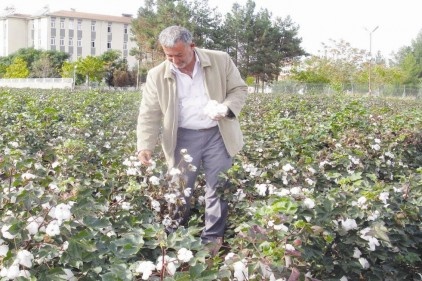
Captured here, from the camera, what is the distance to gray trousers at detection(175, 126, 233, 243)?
3.44 metres

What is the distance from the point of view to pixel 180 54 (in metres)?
3.13

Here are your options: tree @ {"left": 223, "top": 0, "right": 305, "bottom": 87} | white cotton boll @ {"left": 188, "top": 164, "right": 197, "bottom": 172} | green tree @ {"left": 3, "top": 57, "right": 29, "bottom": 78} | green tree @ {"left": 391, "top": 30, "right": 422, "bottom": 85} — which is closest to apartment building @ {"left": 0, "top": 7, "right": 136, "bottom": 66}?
green tree @ {"left": 3, "top": 57, "right": 29, "bottom": 78}

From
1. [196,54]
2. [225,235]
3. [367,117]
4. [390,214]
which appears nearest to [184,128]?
[196,54]

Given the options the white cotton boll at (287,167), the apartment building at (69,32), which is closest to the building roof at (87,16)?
the apartment building at (69,32)

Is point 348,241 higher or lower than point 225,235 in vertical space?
higher

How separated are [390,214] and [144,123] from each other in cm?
157

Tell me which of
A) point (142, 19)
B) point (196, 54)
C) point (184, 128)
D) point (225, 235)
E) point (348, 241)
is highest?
point (142, 19)

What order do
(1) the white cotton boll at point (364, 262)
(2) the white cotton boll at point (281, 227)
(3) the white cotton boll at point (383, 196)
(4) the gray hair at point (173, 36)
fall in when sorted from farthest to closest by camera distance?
(4) the gray hair at point (173, 36)
(3) the white cotton boll at point (383, 196)
(1) the white cotton boll at point (364, 262)
(2) the white cotton boll at point (281, 227)

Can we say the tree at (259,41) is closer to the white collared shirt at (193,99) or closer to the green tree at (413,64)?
the green tree at (413,64)

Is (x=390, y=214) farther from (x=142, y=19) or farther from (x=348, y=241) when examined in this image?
(x=142, y=19)

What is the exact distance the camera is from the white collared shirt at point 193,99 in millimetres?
3395

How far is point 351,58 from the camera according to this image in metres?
53.0

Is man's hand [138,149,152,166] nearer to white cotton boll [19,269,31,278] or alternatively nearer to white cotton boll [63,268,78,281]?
white cotton boll [63,268,78,281]

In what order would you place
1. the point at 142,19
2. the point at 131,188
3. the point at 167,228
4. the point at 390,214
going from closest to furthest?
the point at 390,214, the point at 131,188, the point at 167,228, the point at 142,19
